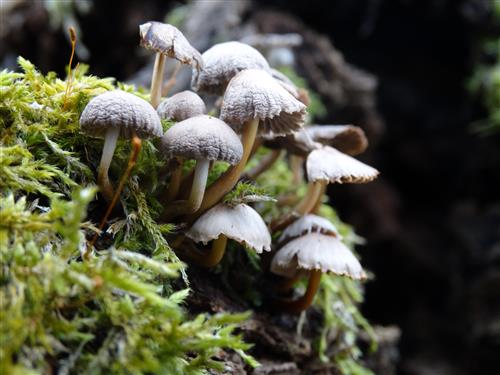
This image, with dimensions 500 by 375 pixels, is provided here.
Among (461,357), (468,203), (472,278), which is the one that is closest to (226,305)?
(472,278)

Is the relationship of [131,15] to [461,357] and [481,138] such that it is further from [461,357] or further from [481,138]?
[461,357]

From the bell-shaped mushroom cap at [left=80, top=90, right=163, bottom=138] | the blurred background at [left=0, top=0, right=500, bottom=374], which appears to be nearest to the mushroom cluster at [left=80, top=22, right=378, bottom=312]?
the bell-shaped mushroom cap at [left=80, top=90, right=163, bottom=138]

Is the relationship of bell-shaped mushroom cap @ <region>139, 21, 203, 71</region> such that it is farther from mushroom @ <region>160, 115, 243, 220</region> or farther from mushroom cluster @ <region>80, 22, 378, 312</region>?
mushroom @ <region>160, 115, 243, 220</region>

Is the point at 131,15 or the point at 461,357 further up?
the point at 131,15

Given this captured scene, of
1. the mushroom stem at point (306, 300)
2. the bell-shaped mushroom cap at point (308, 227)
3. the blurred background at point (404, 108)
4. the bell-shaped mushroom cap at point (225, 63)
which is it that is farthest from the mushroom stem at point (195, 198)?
the blurred background at point (404, 108)

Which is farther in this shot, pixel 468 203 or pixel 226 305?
pixel 468 203
